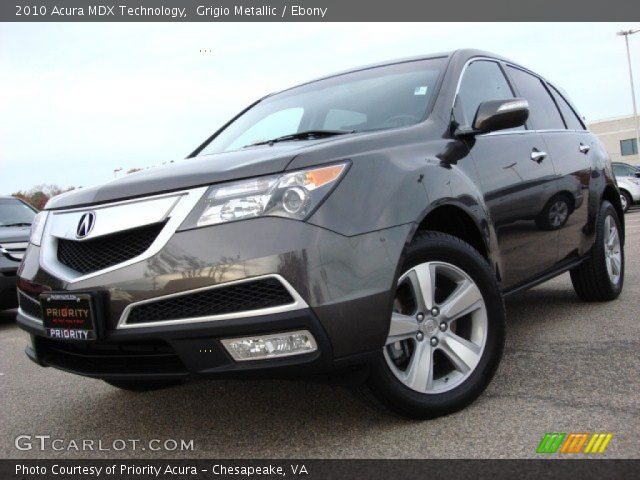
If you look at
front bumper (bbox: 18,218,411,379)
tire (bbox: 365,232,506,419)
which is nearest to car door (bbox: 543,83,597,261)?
tire (bbox: 365,232,506,419)

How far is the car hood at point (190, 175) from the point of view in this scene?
2.51 metres

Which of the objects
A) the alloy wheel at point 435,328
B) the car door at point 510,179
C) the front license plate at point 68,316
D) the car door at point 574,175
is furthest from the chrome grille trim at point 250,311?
the car door at point 574,175

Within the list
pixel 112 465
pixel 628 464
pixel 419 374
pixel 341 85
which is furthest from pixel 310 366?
pixel 341 85

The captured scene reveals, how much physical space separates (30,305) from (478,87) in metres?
2.56

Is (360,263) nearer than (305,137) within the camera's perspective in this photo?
Yes

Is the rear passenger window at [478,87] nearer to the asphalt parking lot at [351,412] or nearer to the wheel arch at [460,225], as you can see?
the wheel arch at [460,225]

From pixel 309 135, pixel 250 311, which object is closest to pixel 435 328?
pixel 250 311

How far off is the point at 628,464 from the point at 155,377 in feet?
5.38

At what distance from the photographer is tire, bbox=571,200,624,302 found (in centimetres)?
485

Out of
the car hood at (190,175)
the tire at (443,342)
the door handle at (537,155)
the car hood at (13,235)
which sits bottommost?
the car hood at (13,235)

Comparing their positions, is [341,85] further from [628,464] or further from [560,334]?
[628,464]

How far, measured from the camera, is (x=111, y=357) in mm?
2666

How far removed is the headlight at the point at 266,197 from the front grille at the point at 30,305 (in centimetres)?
85

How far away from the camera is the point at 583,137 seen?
500 centimetres
